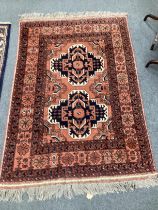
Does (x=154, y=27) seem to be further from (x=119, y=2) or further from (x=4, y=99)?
(x=4, y=99)

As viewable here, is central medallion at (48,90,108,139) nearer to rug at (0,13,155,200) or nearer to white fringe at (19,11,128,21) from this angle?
rug at (0,13,155,200)

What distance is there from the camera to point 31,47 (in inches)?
72.9

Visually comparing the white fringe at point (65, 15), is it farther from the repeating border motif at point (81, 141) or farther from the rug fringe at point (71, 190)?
the rug fringe at point (71, 190)

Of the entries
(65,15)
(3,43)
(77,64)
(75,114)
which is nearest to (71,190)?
(75,114)

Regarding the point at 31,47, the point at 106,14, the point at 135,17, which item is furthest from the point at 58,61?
the point at 135,17

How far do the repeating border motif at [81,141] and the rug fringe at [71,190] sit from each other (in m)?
0.05

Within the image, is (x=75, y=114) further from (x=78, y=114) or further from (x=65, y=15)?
(x=65, y=15)

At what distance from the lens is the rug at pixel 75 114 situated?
1421mm

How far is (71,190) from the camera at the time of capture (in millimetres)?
1393

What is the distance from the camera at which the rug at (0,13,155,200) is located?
1.42 metres

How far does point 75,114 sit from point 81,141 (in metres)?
0.16

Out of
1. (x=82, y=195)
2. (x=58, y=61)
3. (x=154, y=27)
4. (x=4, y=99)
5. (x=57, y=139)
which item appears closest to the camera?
(x=82, y=195)

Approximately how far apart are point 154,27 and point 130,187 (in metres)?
1.08

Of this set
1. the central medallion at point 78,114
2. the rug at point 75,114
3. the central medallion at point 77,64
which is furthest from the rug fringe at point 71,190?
the central medallion at point 77,64
